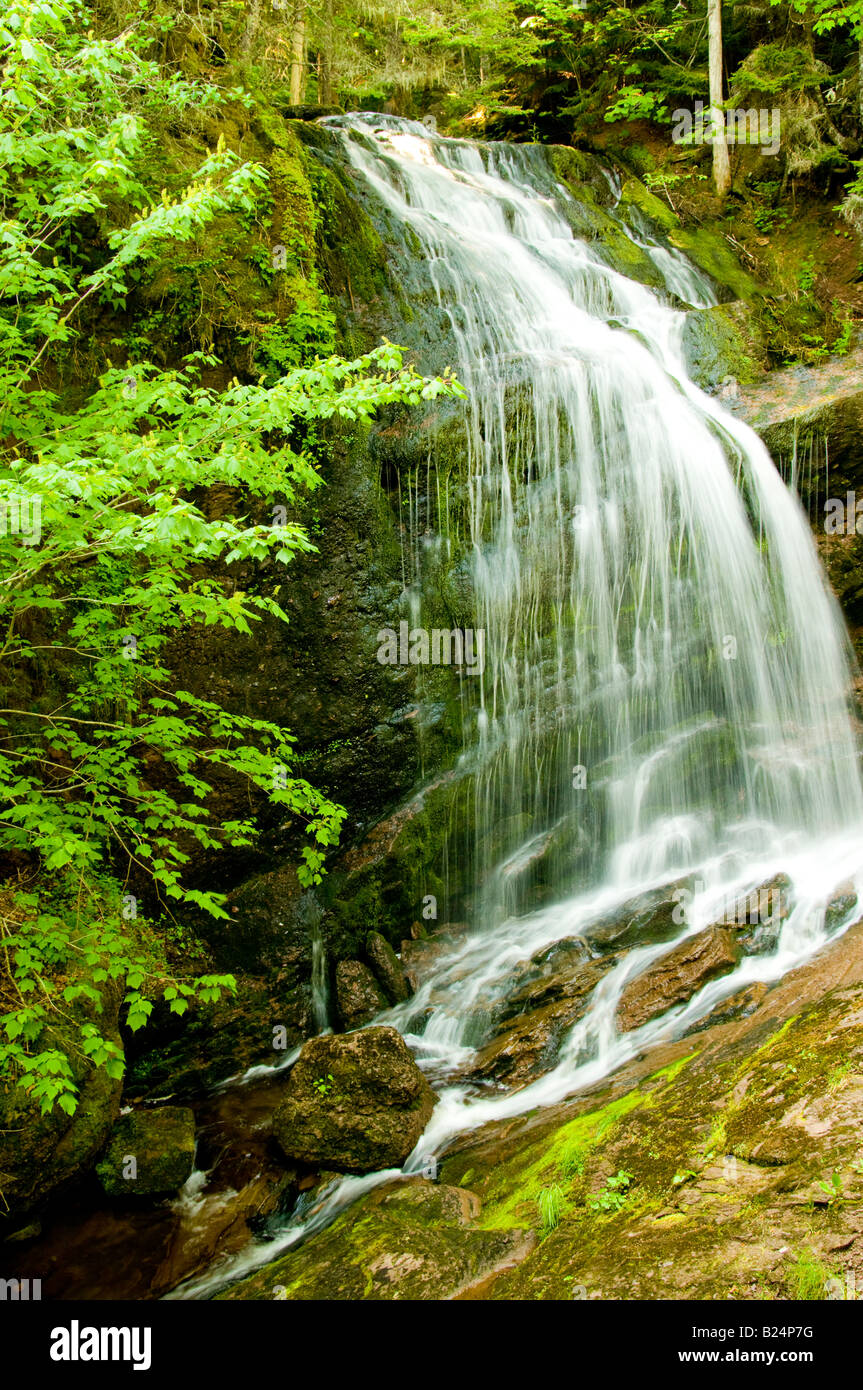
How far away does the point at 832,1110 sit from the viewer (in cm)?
355

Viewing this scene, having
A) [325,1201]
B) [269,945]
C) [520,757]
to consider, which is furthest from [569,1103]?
[520,757]

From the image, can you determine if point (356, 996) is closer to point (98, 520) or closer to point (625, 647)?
point (625, 647)

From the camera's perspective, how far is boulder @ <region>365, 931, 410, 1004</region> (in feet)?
25.3

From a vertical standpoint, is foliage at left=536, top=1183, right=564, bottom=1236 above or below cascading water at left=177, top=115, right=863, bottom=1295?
below

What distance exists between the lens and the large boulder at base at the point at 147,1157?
5.57m

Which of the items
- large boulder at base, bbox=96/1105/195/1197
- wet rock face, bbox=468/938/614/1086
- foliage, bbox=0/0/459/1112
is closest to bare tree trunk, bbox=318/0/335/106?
foliage, bbox=0/0/459/1112

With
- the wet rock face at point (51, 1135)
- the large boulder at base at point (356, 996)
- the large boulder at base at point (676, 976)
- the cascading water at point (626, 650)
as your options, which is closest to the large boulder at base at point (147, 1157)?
the wet rock face at point (51, 1135)

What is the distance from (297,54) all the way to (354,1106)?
15960 mm

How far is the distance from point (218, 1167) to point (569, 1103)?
2.65 m

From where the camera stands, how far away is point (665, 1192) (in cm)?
364

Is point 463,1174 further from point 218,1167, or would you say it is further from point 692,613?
point 692,613

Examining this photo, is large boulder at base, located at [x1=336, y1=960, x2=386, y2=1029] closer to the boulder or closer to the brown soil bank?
the boulder

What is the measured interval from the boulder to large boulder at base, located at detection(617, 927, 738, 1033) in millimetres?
2255

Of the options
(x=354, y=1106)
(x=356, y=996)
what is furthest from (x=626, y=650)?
(x=354, y=1106)
